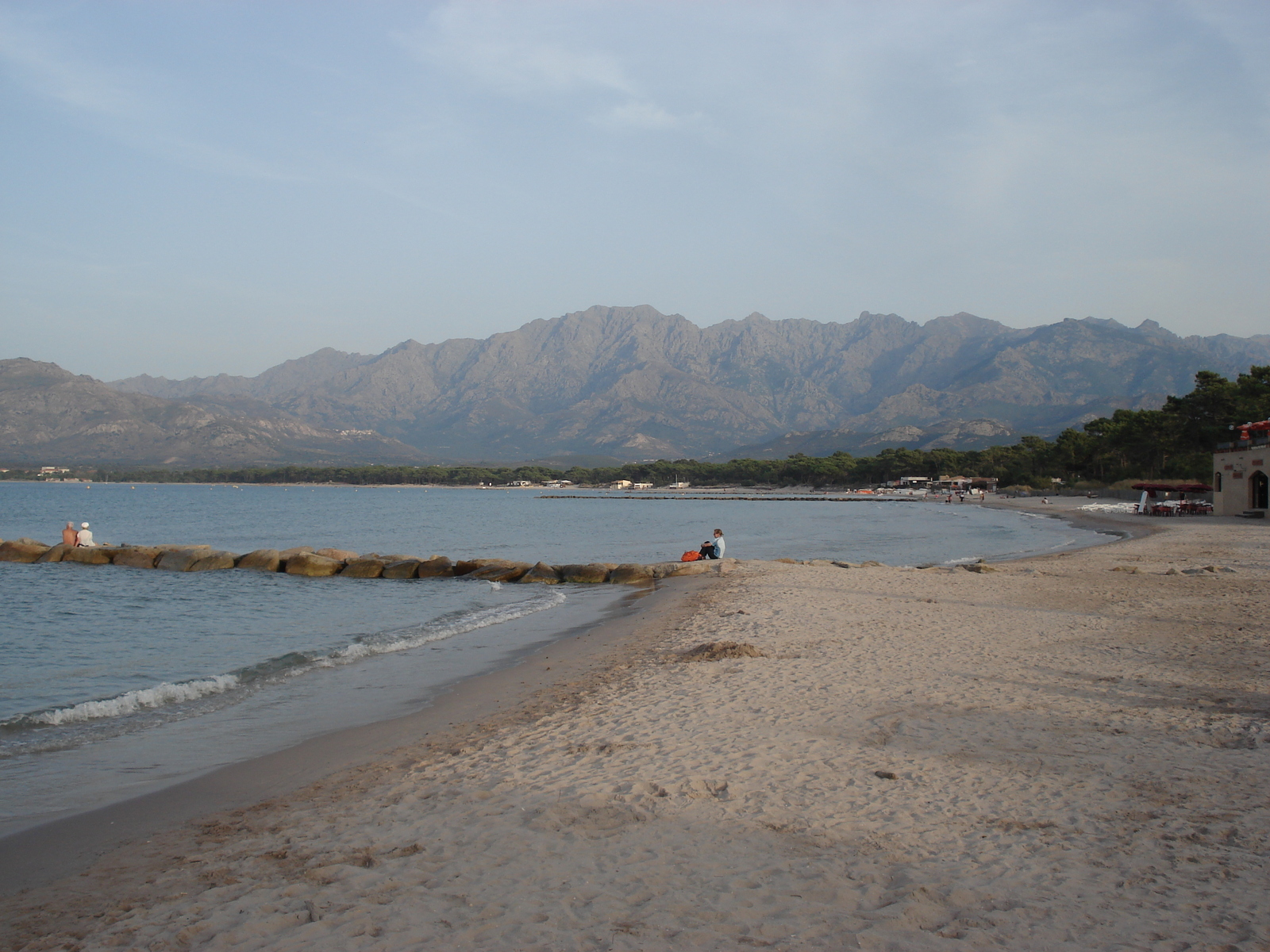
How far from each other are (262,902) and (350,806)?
1.69 metres

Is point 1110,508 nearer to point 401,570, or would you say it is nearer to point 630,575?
point 630,575

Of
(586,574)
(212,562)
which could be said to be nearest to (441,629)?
(586,574)

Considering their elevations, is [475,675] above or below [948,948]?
below

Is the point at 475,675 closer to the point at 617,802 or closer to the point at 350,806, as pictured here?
the point at 350,806

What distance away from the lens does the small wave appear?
998cm

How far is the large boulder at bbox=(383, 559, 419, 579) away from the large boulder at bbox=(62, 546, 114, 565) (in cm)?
1312

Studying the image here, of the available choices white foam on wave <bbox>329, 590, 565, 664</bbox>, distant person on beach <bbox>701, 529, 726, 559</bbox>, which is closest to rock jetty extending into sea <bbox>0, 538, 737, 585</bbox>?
distant person on beach <bbox>701, 529, 726, 559</bbox>

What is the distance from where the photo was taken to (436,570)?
2689cm

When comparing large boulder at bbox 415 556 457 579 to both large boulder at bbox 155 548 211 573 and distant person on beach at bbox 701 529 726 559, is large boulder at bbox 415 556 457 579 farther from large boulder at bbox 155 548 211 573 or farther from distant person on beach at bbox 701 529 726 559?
large boulder at bbox 155 548 211 573

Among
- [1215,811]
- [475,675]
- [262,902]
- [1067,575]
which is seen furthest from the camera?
[1067,575]

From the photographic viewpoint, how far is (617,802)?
600 centimetres

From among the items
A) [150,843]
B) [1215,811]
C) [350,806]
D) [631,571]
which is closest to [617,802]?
[350,806]

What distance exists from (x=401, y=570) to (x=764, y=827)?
902 inches

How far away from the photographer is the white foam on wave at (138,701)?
32.5 feet
